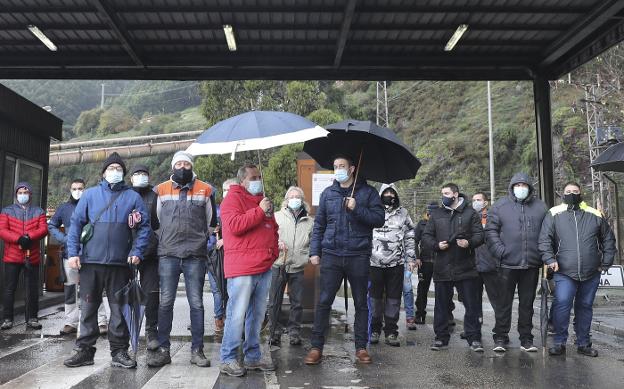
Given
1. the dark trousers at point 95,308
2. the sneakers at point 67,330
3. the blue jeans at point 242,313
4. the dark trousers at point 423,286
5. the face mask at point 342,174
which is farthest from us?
the dark trousers at point 423,286

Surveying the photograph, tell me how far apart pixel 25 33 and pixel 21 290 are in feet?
15.7

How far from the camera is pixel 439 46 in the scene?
11344 millimetres

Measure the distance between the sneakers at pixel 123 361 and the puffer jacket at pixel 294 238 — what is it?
237 cm

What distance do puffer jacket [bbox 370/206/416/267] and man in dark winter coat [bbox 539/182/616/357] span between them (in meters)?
1.78

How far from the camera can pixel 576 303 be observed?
727 cm

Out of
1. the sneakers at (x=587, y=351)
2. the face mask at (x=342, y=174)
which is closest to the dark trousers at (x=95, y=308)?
the face mask at (x=342, y=174)

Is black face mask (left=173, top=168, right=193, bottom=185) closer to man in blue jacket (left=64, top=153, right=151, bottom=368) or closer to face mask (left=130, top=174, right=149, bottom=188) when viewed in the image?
man in blue jacket (left=64, top=153, right=151, bottom=368)

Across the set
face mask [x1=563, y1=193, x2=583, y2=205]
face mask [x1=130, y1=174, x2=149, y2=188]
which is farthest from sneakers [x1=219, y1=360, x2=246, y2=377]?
face mask [x1=563, y1=193, x2=583, y2=205]

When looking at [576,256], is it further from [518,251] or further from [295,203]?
[295,203]

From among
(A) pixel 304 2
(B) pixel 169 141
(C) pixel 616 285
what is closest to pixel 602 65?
(C) pixel 616 285

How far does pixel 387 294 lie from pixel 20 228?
543 centimetres

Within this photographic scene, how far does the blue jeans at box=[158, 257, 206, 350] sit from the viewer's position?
5.98m

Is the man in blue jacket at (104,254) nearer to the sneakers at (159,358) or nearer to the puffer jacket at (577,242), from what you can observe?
the sneakers at (159,358)

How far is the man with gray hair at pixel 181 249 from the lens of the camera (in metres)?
5.98
